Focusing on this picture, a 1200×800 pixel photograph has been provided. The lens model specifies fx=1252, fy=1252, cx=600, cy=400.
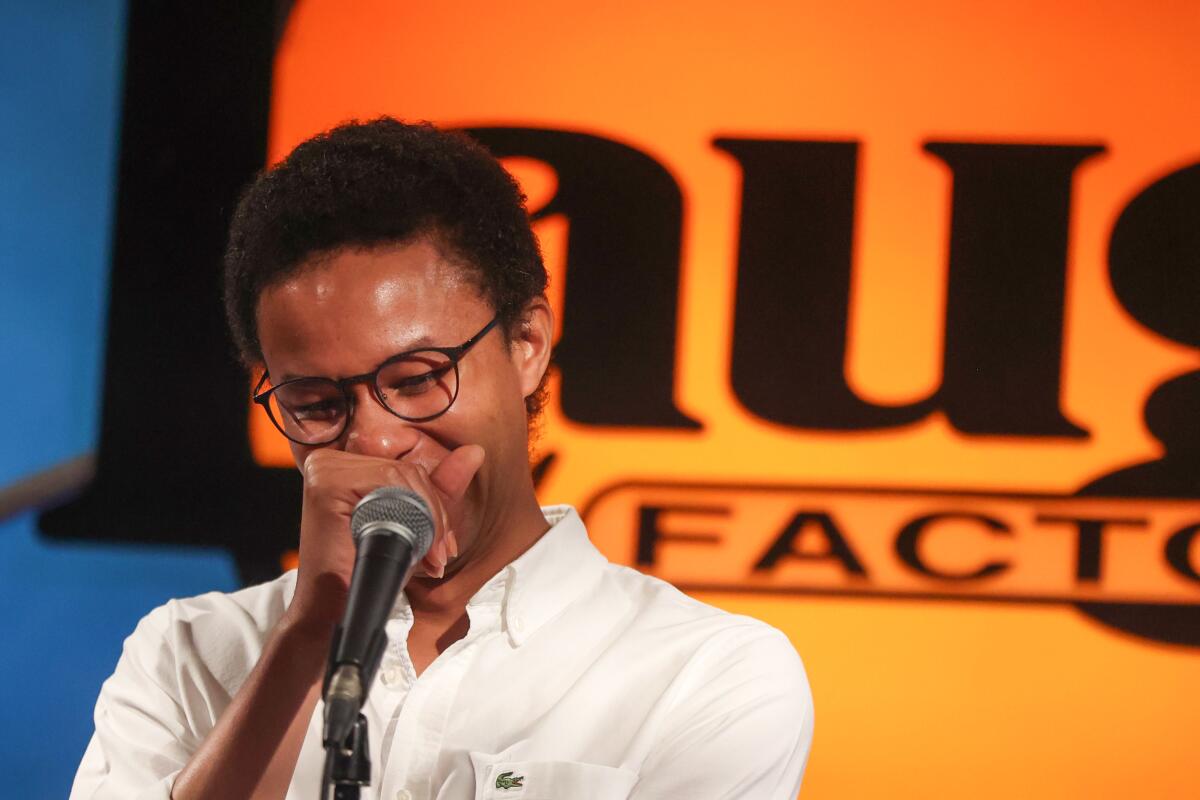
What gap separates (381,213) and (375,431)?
13.8 inches

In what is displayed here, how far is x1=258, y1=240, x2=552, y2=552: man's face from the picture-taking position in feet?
5.66

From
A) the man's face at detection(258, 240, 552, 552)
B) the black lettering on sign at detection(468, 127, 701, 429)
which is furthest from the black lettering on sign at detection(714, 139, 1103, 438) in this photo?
the man's face at detection(258, 240, 552, 552)

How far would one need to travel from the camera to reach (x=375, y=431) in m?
1.70

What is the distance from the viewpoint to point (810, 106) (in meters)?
2.88

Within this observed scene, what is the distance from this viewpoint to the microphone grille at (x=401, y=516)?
119cm

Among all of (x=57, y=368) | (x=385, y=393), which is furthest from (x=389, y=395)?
(x=57, y=368)

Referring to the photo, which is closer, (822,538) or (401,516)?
(401,516)

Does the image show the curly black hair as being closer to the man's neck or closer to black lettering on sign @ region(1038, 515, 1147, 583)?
the man's neck

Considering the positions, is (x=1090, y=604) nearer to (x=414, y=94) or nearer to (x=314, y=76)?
(x=414, y=94)

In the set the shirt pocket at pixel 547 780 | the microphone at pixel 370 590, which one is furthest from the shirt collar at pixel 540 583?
the microphone at pixel 370 590

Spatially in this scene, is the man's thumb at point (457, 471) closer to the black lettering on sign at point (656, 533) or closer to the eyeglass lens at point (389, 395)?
the eyeglass lens at point (389, 395)

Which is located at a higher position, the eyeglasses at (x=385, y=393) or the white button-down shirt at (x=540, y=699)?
the eyeglasses at (x=385, y=393)

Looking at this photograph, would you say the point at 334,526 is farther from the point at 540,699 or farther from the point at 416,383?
the point at 540,699

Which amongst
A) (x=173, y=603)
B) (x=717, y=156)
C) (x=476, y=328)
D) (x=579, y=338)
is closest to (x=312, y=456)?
(x=476, y=328)
